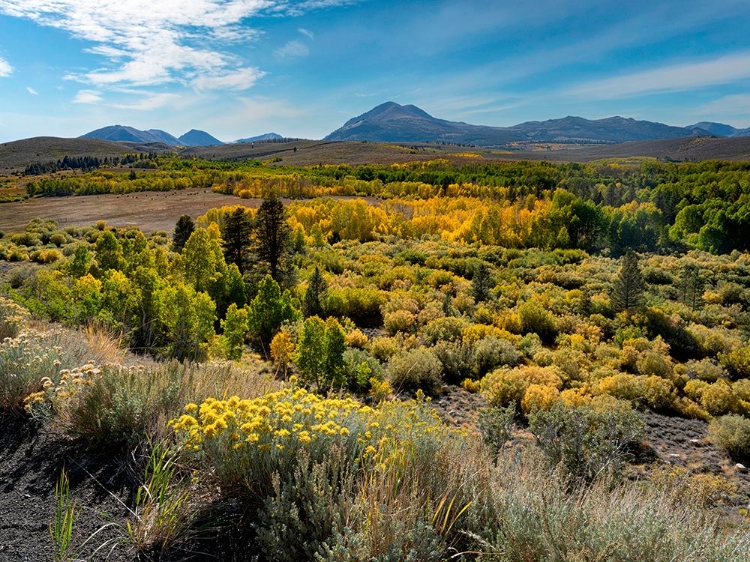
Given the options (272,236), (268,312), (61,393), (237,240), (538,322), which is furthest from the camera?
(237,240)

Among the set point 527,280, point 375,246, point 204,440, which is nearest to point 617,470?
point 204,440

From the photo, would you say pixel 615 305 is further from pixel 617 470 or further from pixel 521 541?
pixel 521 541

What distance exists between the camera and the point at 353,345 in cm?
1393

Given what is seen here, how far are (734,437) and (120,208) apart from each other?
59.3m

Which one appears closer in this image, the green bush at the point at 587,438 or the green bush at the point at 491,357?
the green bush at the point at 587,438

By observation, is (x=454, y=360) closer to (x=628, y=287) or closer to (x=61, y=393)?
(x=628, y=287)

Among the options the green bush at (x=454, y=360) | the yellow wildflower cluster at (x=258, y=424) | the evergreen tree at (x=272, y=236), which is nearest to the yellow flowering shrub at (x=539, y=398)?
the green bush at (x=454, y=360)

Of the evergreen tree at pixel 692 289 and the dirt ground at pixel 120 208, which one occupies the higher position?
the dirt ground at pixel 120 208

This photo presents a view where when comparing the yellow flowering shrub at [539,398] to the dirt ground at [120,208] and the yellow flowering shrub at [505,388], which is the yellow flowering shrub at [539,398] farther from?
the dirt ground at [120,208]

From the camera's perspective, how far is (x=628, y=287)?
17.6 meters

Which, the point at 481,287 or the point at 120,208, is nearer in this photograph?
the point at 481,287

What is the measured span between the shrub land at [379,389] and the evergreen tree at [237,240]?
0.25 feet

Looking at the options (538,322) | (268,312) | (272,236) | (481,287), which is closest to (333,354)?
(268,312)

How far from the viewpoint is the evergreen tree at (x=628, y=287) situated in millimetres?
17203
